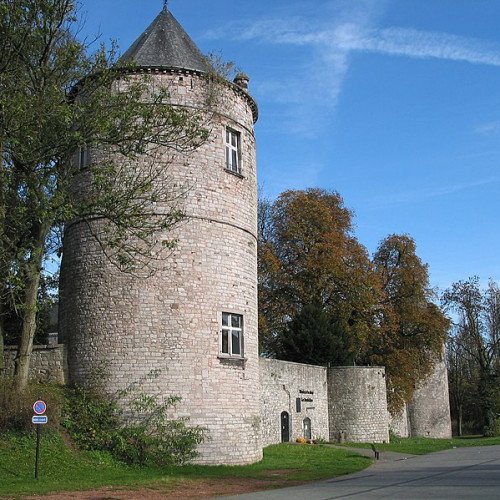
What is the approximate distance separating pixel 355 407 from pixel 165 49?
797 inches

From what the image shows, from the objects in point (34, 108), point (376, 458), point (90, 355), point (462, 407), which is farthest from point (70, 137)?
point (462, 407)

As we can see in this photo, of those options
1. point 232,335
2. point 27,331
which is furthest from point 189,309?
point 27,331

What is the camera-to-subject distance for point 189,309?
1861 cm

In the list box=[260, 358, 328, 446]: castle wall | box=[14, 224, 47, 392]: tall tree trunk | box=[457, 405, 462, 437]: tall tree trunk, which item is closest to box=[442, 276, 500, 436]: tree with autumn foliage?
box=[457, 405, 462, 437]: tall tree trunk

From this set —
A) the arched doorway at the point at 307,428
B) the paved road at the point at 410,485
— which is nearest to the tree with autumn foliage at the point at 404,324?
the arched doorway at the point at 307,428

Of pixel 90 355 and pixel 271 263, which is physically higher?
pixel 271 263

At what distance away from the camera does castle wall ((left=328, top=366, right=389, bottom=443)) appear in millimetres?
33031

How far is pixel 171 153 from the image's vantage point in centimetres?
1941

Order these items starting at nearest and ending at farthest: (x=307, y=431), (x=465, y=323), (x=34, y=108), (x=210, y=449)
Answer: (x=34, y=108), (x=210, y=449), (x=307, y=431), (x=465, y=323)

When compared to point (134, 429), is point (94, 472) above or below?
below

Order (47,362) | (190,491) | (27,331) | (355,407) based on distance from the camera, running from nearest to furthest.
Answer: (190,491)
(27,331)
(47,362)
(355,407)

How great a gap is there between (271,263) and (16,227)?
22.2 meters

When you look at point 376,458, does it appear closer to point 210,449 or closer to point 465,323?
point 210,449

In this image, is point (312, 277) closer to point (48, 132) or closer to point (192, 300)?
point (192, 300)
